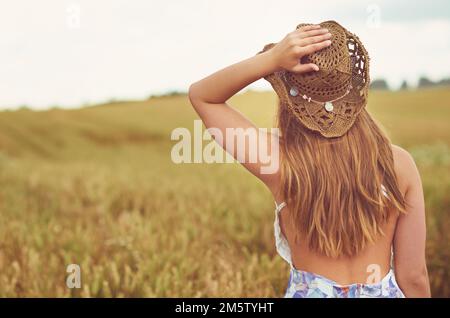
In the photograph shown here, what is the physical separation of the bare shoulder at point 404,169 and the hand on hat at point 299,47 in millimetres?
416

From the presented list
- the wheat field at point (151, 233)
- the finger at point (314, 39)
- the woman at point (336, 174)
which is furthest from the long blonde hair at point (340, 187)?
the finger at point (314, 39)

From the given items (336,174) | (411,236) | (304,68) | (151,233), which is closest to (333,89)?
(304,68)

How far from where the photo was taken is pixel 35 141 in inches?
575

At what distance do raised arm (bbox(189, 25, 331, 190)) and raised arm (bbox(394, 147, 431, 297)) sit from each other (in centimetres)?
44

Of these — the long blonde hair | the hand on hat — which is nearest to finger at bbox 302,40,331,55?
the hand on hat

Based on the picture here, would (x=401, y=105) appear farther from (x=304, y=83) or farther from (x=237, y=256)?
(x=304, y=83)

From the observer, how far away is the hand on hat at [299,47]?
1733 millimetres

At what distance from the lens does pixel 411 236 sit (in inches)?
76.8

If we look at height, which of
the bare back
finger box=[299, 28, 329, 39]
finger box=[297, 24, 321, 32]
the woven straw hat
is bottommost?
the bare back

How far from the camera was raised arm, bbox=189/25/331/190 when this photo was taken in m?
1.75

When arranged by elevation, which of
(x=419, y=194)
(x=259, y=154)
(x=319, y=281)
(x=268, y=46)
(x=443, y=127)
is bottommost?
(x=319, y=281)

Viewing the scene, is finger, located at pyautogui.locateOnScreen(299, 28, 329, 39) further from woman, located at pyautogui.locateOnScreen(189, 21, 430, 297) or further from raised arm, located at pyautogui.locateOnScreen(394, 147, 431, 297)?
raised arm, located at pyautogui.locateOnScreen(394, 147, 431, 297)

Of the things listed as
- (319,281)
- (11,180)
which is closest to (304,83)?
(319,281)

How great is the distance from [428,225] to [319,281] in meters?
2.95
